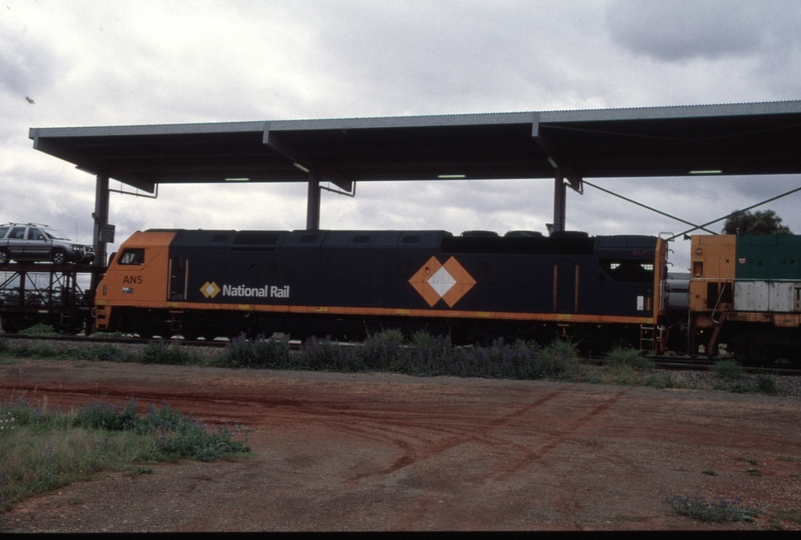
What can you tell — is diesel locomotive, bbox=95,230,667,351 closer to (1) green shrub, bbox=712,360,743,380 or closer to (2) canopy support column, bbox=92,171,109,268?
(1) green shrub, bbox=712,360,743,380

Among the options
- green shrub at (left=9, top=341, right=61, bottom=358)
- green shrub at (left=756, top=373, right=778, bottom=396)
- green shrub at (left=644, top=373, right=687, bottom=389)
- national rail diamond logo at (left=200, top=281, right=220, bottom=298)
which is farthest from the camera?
national rail diamond logo at (left=200, top=281, right=220, bottom=298)

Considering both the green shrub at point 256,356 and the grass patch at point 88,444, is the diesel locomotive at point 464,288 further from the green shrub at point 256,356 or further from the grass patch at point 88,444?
the grass patch at point 88,444

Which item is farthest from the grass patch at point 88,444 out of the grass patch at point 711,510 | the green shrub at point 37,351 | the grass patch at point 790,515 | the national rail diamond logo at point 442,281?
the national rail diamond logo at point 442,281

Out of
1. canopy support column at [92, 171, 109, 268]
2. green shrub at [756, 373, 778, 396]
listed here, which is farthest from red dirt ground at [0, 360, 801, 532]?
canopy support column at [92, 171, 109, 268]

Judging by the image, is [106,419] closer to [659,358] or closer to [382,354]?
[382,354]

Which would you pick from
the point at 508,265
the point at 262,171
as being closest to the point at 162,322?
the point at 262,171

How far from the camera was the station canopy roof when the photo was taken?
21.7 metres

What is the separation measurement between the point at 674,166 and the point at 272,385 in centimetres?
1903

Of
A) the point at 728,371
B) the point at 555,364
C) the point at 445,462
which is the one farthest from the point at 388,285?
the point at 445,462

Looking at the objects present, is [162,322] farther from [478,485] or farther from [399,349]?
[478,485]

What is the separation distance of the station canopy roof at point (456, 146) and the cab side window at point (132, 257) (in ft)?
15.4

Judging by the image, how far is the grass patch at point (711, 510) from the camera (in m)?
5.79

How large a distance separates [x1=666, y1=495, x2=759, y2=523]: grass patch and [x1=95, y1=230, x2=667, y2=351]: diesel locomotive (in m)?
13.5

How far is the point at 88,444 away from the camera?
25.0 feet
